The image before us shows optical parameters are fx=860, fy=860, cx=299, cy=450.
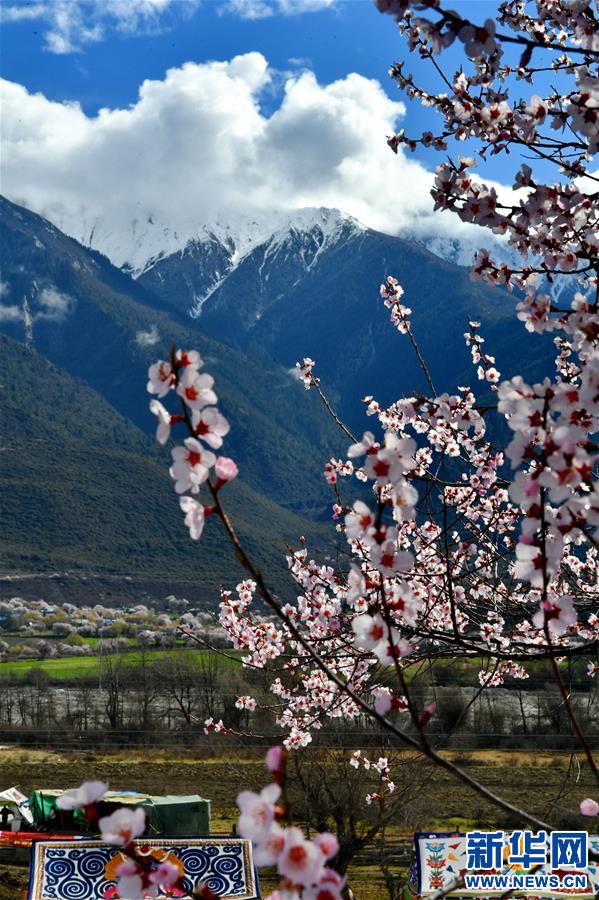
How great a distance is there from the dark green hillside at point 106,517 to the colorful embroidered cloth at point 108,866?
5951 centimetres

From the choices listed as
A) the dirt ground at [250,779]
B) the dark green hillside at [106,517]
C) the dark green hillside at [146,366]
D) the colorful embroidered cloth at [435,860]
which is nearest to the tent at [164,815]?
the dirt ground at [250,779]

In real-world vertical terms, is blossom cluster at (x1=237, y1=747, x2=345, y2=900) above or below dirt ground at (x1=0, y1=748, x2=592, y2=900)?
above

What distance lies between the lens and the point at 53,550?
300ft

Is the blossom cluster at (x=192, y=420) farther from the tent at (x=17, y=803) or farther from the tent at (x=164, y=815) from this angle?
the tent at (x=17, y=803)

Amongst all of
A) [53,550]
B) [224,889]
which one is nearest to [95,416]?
[53,550]

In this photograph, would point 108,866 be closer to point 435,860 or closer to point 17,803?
point 435,860

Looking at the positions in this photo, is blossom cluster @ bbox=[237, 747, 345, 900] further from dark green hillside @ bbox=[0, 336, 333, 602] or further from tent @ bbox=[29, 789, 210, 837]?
dark green hillside @ bbox=[0, 336, 333, 602]

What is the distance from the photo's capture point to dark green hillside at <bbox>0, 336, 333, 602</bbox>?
298ft

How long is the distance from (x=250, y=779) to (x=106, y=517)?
254 feet

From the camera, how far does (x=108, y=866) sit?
970cm

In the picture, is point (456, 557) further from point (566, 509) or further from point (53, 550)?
point (53, 550)

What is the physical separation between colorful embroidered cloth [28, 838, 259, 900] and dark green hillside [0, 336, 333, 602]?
59507 millimetres

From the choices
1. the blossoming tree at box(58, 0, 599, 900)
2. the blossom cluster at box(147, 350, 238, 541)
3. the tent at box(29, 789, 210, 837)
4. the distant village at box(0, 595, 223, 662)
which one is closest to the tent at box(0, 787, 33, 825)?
Result: the tent at box(29, 789, 210, 837)

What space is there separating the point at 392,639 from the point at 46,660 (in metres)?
71.1
